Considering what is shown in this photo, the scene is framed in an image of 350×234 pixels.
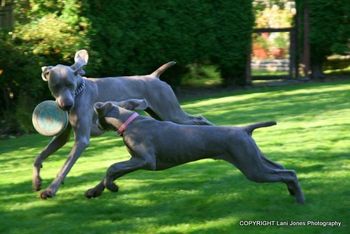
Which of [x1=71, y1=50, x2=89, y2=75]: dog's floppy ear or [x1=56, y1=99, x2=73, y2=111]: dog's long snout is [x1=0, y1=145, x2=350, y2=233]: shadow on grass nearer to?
[x1=56, y1=99, x2=73, y2=111]: dog's long snout

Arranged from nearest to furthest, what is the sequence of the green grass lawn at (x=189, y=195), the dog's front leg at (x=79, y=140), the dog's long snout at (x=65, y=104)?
the green grass lawn at (x=189, y=195), the dog's long snout at (x=65, y=104), the dog's front leg at (x=79, y=140)

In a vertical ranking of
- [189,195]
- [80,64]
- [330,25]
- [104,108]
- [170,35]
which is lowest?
[330,25]

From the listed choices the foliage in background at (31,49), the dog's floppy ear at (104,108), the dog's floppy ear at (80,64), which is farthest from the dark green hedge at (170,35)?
the dog's floppy ear at (104,108)

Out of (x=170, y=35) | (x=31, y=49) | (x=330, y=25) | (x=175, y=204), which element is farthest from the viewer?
(x=330, y=25)

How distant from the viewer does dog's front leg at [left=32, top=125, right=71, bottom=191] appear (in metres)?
6.59

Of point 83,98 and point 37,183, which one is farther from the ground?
point 83,98

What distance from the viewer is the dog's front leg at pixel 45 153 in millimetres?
6594

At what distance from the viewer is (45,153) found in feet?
22.1

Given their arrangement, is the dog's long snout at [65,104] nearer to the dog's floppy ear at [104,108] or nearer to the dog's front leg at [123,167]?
the dog's floppy ear at [104,108]

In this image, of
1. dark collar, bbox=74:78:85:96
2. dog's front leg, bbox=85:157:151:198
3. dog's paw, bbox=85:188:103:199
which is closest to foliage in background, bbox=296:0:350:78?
dark collar, bbox=74:78:85:96

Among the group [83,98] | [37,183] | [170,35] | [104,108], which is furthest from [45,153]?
[170,35]

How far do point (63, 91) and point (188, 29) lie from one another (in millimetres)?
11156

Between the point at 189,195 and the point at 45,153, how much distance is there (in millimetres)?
1648

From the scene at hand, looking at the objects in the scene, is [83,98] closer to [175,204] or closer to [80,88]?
[80,88]
